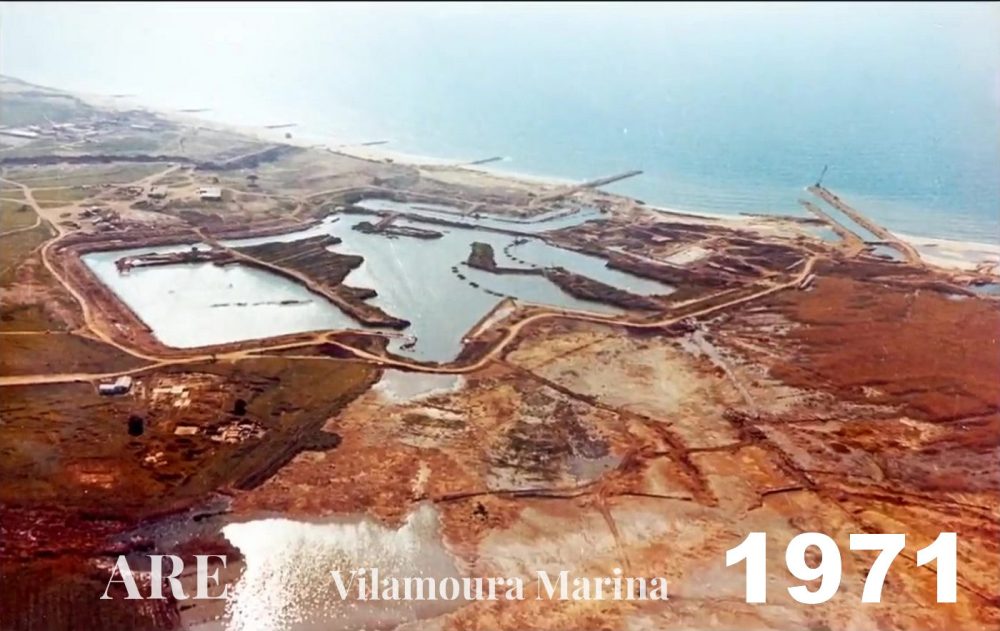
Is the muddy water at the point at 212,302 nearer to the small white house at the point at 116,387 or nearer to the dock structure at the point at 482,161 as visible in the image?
the small white house at the point at 116,387

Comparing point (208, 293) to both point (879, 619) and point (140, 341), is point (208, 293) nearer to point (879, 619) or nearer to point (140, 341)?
point (140, 341)

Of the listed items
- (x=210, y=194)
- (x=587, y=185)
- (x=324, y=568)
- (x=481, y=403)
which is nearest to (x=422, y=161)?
(x=587, y=185)

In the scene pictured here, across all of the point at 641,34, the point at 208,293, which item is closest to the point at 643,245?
the point at 208,293

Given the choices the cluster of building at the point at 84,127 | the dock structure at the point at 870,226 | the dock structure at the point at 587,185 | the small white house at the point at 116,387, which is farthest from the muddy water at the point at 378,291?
the dock structure at the point at 870,226

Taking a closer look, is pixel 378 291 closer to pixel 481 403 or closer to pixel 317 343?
pixel 317 343

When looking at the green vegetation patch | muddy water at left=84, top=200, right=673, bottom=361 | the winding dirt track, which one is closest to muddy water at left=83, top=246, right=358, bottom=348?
muddy water at left=84, top=200, right=673, bottom=361
